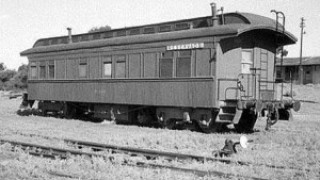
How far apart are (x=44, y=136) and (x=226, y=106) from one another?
5.56 meters

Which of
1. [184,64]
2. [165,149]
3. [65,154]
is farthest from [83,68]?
[65,154]

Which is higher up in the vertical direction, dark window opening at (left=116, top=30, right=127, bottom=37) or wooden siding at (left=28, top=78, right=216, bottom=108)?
dark window opening at (left=116, top=30, right=127, bottom=37)

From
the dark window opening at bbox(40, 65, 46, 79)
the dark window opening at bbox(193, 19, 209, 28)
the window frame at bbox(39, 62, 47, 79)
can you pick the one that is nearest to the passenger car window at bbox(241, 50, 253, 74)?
the dark window opening at bbox(193, 19, 209, 28)

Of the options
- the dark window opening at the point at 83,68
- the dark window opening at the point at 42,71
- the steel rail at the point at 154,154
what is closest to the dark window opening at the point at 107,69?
the dark window opening at the point at 83,68

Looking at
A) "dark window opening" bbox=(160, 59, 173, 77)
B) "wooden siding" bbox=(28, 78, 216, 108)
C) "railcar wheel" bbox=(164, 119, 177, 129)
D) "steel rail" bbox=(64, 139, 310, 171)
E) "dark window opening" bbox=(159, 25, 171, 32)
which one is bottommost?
"steel rail" bbox=(64, 139, 310, 171)

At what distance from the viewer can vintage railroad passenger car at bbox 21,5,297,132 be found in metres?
13.5

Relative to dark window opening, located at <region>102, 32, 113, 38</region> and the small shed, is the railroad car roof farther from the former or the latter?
the small shed

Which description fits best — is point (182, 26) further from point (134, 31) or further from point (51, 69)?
point (51, 69)

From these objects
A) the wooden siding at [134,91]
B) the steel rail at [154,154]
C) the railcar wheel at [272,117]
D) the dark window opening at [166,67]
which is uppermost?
the dark window opening at [166,67]

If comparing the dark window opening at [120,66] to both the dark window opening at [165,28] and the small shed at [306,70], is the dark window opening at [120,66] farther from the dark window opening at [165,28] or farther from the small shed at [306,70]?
the small shed at [306,70]

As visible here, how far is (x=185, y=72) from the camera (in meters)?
14.2

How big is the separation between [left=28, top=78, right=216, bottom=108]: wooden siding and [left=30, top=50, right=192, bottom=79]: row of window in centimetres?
26

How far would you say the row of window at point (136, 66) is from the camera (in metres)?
14.3

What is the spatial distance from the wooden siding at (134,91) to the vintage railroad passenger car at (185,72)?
33 mm
